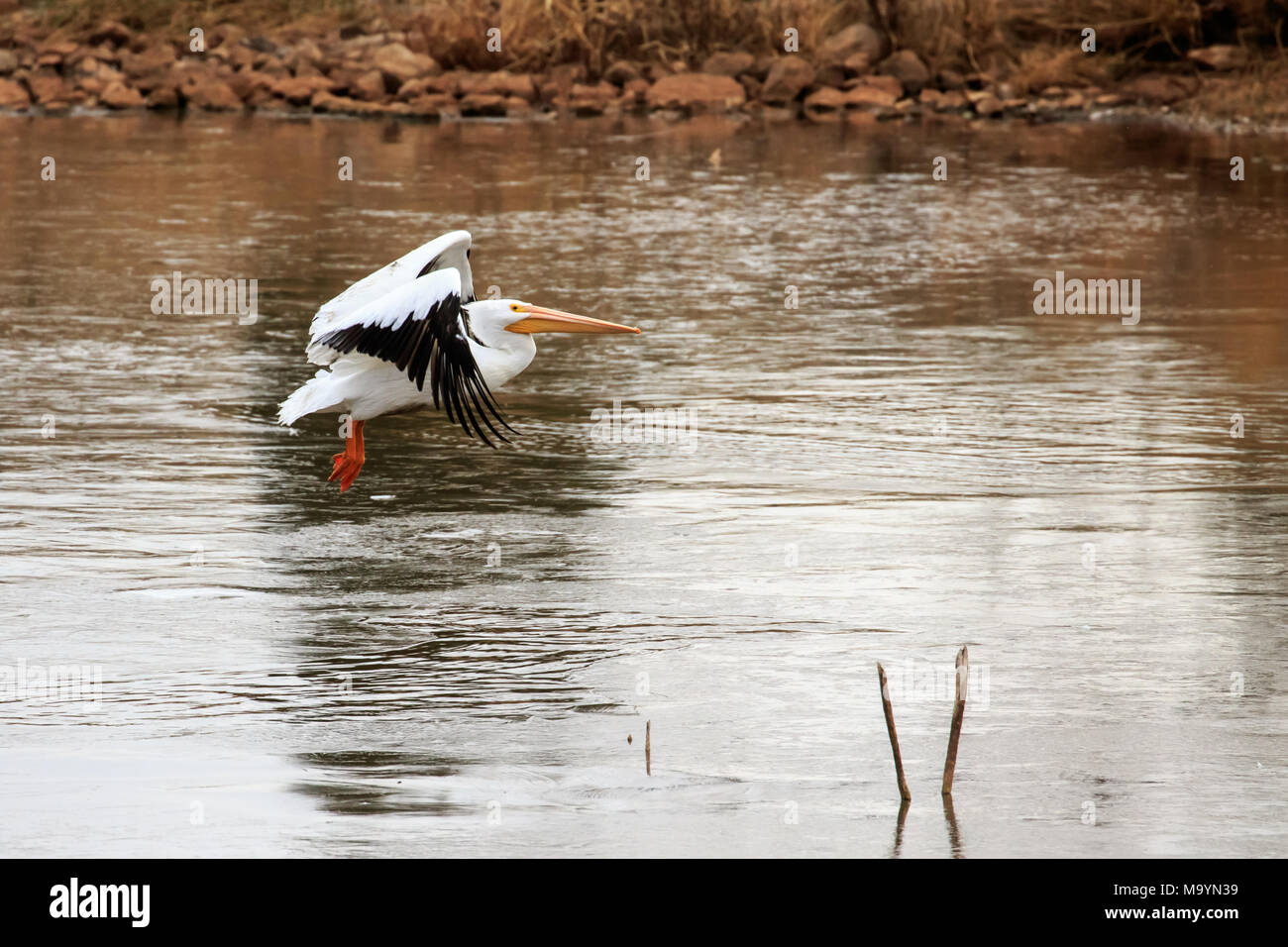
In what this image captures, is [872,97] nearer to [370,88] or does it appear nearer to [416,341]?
[370,88]

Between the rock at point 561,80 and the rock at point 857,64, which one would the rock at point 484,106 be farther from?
the rock at point 857,64

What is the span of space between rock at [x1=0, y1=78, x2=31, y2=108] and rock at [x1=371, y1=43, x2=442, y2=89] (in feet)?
18.4

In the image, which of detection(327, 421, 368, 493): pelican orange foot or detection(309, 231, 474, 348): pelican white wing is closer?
detection(309, 231, 474, 348): pelican white wing

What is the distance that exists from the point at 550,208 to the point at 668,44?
610 inches

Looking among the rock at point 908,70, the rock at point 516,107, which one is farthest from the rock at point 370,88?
the rock at point 908,70

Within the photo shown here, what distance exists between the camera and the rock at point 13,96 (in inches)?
1358

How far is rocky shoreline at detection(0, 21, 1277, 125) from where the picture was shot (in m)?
33.0

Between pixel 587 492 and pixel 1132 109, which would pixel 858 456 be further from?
pixel 1132 109

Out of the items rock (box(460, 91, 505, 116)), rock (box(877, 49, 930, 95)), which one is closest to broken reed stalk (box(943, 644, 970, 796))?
rock (box(460, 91, 505, 116))

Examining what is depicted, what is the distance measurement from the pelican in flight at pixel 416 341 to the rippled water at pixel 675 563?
637mm

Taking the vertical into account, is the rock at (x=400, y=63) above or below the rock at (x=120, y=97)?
above

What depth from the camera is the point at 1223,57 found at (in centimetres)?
3272

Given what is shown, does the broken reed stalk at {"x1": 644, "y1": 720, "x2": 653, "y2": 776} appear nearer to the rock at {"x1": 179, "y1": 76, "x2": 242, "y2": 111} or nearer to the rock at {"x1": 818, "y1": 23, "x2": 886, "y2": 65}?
the rock at {"x1": 818, "y1": 23, "x2": 886, "y2": 65}

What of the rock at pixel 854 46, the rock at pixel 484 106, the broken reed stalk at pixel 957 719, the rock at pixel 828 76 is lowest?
the broken reed stalk at pixel 957 719
